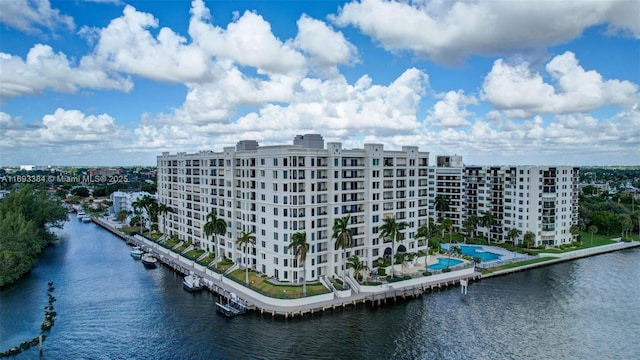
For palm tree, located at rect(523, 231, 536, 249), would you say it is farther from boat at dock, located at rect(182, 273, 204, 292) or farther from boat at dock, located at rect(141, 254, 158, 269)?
boat at dock, located at rect(141, 254, 158, 269)

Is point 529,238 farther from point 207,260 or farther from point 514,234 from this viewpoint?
point 207,260

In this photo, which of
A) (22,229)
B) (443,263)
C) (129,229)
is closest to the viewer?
(443,263)

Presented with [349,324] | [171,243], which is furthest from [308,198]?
[171,243]

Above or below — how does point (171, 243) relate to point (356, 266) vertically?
below

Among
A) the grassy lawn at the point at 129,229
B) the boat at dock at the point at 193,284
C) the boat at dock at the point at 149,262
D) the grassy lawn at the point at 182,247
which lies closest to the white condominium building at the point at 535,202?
the boat at dock at the point at 193,284

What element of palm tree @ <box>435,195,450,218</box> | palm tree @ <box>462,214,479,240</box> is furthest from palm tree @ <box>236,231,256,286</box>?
palm tree @ <box>462,214,479,240</box>
